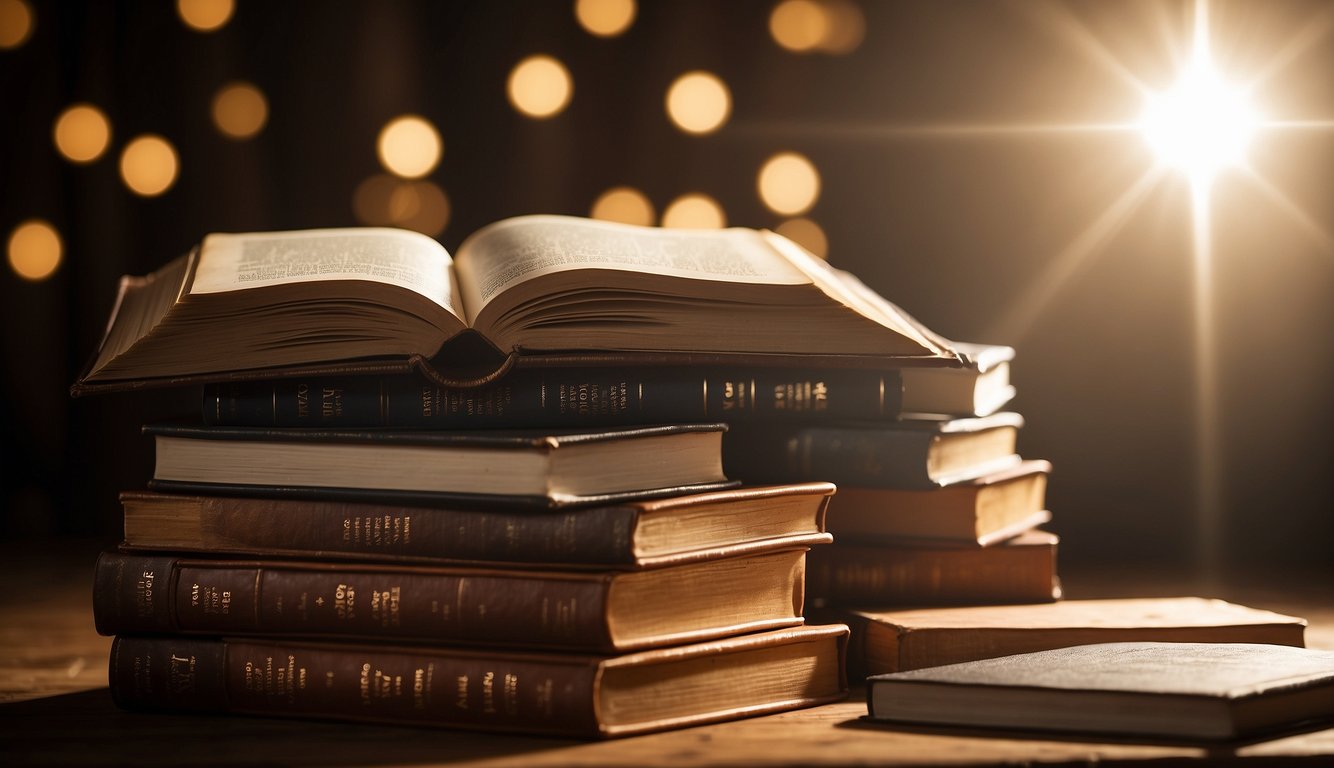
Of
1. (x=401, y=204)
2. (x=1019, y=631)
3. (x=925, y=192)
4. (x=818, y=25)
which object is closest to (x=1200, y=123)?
(x=925, y=192)

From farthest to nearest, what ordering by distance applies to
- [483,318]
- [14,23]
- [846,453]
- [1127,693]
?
[14,23] < [846,453] < [483,318] < [1127,693]

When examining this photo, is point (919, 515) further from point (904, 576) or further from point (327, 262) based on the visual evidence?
point (327, 262)

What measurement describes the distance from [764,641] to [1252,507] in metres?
0.86

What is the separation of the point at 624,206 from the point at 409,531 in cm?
71

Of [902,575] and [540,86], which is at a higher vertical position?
[540,86]

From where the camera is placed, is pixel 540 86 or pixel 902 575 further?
pixel 540 86

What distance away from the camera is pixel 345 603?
825mm

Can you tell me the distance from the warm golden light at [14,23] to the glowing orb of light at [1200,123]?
123 centimetres

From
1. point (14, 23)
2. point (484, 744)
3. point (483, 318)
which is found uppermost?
point (14, 23)

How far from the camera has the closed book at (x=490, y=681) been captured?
30.6 inches

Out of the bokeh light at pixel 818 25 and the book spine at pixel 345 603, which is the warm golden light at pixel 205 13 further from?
the book spine at pixel 345 603

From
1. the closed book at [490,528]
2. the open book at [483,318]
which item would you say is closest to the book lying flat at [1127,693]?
the closed book at [490,528]

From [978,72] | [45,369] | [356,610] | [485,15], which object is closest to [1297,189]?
[978,72]

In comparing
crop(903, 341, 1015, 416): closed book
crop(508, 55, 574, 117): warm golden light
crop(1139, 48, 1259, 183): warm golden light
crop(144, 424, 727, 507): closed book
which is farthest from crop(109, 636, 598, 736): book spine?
A: crop(1139, 48, 1259, 183): warm golden light
